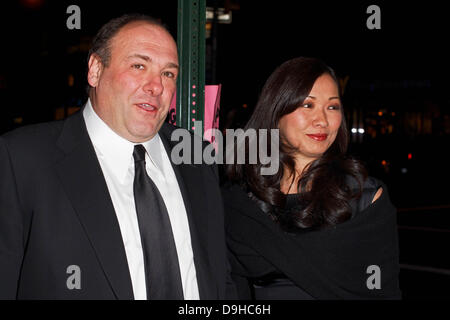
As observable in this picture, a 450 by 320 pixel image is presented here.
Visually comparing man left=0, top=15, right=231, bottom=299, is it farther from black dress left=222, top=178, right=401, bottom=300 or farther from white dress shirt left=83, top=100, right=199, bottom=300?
black dress left=222, top=178, right=401, bottom=300

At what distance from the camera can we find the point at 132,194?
2.35 meters

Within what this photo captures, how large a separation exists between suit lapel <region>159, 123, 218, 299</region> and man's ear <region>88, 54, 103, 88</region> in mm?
519

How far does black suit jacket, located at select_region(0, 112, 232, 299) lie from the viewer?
6.72 feet

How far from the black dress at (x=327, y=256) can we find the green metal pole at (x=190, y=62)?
806mm

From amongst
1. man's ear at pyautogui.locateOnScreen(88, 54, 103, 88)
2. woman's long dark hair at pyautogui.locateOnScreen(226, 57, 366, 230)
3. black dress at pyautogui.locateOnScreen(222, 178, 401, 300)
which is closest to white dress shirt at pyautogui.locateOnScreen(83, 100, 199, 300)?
man's ear at pyautogui.locateOnScreen(88, 54, 103, 88)

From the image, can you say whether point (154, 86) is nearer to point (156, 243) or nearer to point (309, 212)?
point (156, 243)

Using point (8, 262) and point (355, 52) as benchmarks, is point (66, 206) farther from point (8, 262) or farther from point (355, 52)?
point (355, 52)

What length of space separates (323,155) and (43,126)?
1.79 meters

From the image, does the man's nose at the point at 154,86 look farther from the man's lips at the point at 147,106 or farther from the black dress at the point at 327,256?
the black dress at the point at 327,256

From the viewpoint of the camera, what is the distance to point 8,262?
202cm

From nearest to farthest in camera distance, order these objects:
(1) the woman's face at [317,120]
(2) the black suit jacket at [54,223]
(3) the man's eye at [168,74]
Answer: (2) the black suit jacket at [54,223] < (3) the man's eye at [168,74] < (1) the woman's face at [317,120]

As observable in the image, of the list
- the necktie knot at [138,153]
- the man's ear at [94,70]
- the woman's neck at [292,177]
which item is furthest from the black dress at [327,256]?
the man's ear at [94,70]

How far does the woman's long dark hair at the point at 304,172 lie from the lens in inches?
118

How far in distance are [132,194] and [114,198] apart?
0.09m
